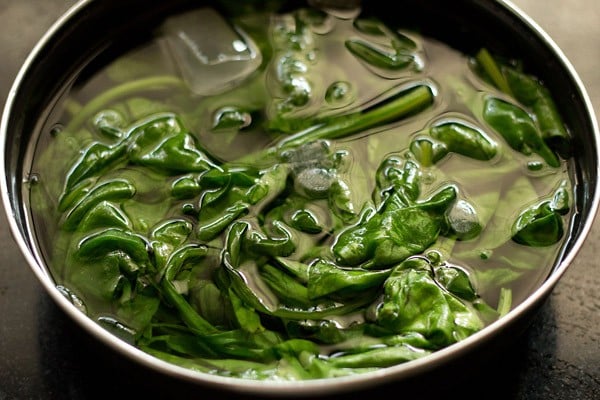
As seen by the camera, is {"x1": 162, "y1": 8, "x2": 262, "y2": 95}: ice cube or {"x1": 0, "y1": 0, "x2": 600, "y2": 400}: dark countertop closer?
{"x1": 0, "y1": 0, "x2": 600, "y2": 400}: dark countertop

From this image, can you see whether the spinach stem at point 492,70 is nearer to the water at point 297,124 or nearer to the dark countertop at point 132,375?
the water at point 297,124

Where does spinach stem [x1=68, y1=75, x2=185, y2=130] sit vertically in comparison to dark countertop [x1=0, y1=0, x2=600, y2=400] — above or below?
above

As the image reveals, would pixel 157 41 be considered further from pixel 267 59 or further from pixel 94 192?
pixel 94 192

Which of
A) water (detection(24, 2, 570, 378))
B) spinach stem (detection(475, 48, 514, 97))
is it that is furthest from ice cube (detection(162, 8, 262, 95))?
spinach stem (detection(475, 48, 514, 97))

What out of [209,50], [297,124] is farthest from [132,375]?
[209,50]

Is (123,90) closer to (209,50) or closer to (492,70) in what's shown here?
(209,50)

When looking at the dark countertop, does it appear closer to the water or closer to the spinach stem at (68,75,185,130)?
the water

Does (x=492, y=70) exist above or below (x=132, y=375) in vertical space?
above

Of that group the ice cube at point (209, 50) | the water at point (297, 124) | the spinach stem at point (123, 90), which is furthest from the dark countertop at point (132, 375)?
the ice cube at point (209, 50)
